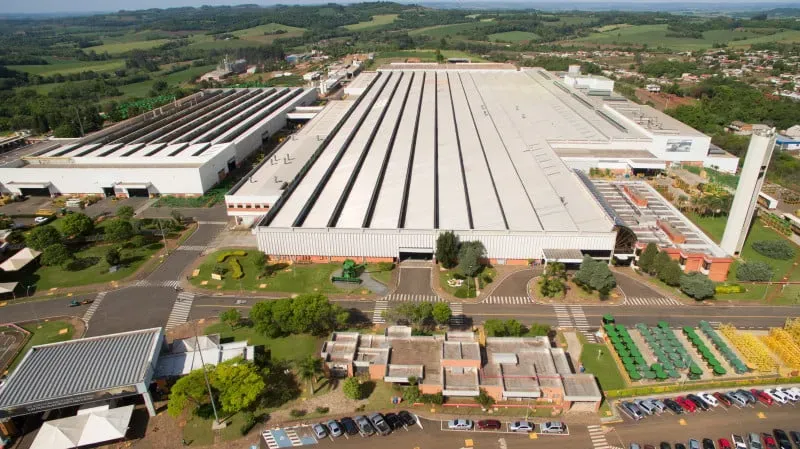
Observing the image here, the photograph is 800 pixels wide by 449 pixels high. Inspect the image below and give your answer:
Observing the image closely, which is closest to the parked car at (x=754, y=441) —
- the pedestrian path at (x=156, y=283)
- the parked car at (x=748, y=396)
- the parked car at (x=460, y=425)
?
the parked car at (x=748, y=396)

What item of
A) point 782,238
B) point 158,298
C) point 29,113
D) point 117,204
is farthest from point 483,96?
point 29,113

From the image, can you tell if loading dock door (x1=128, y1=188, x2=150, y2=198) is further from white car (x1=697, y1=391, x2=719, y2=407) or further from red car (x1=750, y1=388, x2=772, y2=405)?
red car (x1=750, y1=388, x2=772, y2=405)

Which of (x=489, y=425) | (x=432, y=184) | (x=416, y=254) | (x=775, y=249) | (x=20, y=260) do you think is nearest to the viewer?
(x=489, y=425)


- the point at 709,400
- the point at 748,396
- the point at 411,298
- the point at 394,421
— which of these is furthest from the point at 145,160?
the point at 748,396

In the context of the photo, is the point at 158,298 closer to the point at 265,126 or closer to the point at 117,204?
the point at 117,204

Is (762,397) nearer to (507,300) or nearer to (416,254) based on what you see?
(507,300)

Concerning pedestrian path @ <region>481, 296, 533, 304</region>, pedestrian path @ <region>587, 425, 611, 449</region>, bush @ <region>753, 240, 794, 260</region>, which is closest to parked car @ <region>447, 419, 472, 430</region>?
pedestrian path @ <region>587, 425, 611, 449</region>

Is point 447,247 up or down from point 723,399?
up
